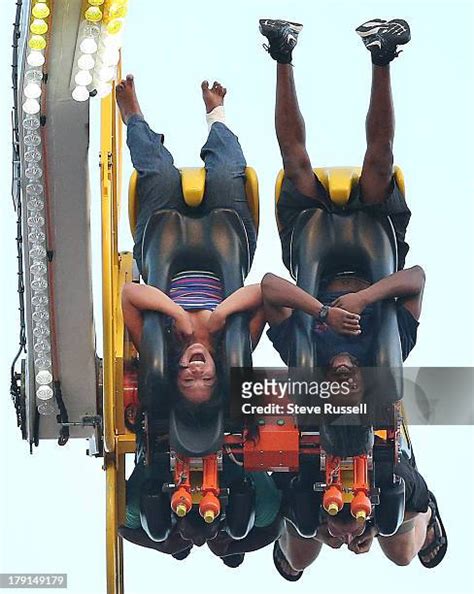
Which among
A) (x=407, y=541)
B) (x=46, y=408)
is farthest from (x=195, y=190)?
(x=407, y=541)

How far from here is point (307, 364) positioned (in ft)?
39.7

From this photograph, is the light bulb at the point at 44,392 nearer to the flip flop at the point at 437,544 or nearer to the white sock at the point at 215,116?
the white sock at the point at 215,116

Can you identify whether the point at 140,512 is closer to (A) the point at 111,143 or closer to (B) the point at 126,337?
(B) the point at 126,337

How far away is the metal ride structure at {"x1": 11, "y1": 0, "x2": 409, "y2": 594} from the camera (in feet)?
39.2

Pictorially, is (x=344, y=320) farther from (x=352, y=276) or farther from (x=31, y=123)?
(x=31, y=123)

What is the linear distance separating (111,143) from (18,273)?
2.44 ft

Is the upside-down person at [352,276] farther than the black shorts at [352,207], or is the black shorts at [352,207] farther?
the black shorts at [352,207]

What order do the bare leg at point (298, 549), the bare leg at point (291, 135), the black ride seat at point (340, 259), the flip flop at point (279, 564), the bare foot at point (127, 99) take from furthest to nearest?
1. the flip flop at point (279, 564)
2. the bare leg at point (298, 549)
3. the bare foot at point (127, 99)
4. the black ride seat at point (340, 259)
5. the bare leg at point (291, 135)

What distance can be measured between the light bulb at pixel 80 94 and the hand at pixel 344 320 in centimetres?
144

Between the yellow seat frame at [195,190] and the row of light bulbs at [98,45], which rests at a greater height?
the row of light bulbs at [98,45]

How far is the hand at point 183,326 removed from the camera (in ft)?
39.8

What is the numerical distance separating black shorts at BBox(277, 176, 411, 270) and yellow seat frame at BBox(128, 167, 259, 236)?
0.14 metres

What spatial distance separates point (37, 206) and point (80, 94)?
556 millimetres

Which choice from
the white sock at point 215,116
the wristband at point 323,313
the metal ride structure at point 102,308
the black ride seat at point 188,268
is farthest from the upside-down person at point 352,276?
the white sock at point 215,116
